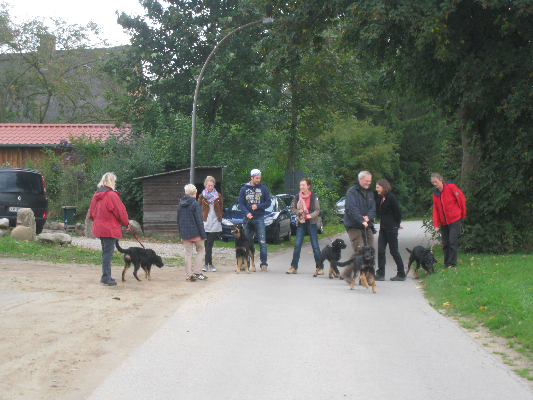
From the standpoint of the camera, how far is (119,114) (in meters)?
27.7

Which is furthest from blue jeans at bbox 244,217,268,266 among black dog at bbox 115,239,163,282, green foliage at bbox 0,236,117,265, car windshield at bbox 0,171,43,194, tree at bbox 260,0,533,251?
car windshield at bbox 0,171,43,194

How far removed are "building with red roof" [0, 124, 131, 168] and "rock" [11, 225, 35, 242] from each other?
12.4 metres

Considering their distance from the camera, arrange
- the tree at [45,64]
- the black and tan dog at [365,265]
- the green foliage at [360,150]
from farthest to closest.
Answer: the green foliage at [360,150] → the tree at [45,64] → the black and tan dog at [365,265]

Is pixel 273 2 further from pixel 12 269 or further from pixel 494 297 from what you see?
pixel 494 297

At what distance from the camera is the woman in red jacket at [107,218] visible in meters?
9.76

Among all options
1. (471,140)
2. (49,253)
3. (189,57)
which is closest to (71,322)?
(49,253)

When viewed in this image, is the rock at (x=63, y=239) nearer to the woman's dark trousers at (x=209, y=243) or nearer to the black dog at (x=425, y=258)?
the woman's dark trousers at (x=209, y=243)

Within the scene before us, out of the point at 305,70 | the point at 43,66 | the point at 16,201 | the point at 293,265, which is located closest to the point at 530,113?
the point at 293,265

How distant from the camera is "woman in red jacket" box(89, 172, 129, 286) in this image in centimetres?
976

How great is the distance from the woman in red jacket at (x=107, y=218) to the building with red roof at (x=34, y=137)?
59.8 feet

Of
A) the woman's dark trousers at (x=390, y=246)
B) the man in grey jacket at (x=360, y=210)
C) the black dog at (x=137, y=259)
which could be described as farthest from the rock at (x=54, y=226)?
the woman's dark trousers at (x=390, y=246)

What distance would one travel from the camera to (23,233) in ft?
51.0

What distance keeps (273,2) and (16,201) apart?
33.8 ft

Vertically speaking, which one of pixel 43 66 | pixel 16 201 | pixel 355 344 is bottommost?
pixel 355 344
